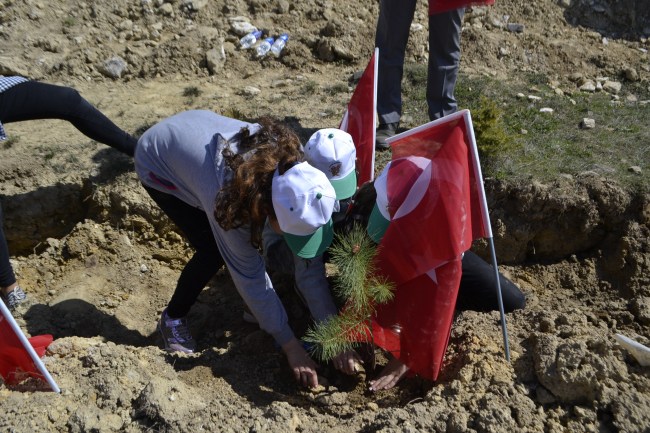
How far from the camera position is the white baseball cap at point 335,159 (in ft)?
9.64

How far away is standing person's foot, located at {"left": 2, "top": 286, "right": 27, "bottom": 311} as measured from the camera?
13.0ft

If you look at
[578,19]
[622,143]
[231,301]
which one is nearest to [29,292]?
[231,301]

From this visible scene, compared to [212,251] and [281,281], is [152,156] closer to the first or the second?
[212,251]

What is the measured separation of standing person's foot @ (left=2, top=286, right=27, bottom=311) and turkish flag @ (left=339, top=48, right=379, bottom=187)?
2265 mm

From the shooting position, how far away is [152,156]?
3.07 meters

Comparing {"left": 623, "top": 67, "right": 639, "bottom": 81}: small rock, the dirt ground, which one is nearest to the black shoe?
the dirt ground

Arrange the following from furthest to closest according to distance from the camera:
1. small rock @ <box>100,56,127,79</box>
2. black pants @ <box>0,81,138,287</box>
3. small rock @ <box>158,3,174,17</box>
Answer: small rock @ <box>158,3,174,17</box>, small rock @ <box>100,56,127,79</box>, black pants @ <box>0,81,138,287</box>

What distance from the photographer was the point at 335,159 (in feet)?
9.66

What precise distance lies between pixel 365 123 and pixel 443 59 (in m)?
1.24

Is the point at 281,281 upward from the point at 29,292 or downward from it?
upward

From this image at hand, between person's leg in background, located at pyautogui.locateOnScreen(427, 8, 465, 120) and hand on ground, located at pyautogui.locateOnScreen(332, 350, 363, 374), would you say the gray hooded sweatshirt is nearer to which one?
hand on ground, located at pyautogui.locateOnScreen(332, 350, 363, 374)

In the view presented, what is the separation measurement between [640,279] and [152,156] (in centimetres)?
306

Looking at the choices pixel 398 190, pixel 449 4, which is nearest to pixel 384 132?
pixel 449 4

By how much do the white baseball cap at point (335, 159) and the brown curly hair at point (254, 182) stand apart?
29 centimetres
